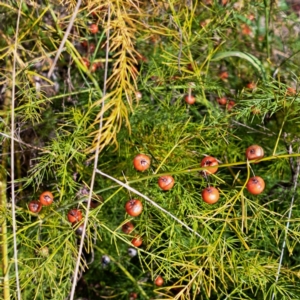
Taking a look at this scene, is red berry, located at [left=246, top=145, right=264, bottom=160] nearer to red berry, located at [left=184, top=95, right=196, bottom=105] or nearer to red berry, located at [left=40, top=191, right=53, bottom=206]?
red berry, located at [left=184, top=95, right=196, bottom=105]

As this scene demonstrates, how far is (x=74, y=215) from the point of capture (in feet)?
4.04

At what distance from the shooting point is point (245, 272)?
1.23m

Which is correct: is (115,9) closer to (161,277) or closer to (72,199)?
(72,199)

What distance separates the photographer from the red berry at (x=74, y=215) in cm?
123

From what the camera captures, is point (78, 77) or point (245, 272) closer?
point (245, 272)

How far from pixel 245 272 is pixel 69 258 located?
47cm

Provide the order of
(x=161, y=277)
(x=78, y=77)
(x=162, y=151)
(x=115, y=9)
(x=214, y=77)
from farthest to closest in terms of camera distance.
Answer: (x=78, y=77)
(x=214, y=77)
(x=161, y=277)
(x=162, y=151)
(x=115, y=9)

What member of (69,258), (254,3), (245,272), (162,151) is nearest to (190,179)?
(162,151)

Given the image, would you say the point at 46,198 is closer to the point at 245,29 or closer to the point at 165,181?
the point at 165,181

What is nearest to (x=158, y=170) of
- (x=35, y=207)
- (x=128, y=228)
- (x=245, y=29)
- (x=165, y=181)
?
(x=165, y=181)

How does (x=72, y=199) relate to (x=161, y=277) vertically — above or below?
above

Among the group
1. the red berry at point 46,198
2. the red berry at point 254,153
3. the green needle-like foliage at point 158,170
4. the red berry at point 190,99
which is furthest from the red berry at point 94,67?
the red berry at point 254,153

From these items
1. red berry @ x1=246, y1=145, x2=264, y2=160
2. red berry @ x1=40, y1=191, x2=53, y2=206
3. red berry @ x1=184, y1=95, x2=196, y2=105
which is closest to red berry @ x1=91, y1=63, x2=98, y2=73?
red berry @ x1=184, y1=95, x2=196, y2=105

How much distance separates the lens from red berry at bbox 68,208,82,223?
1231 millimetres
